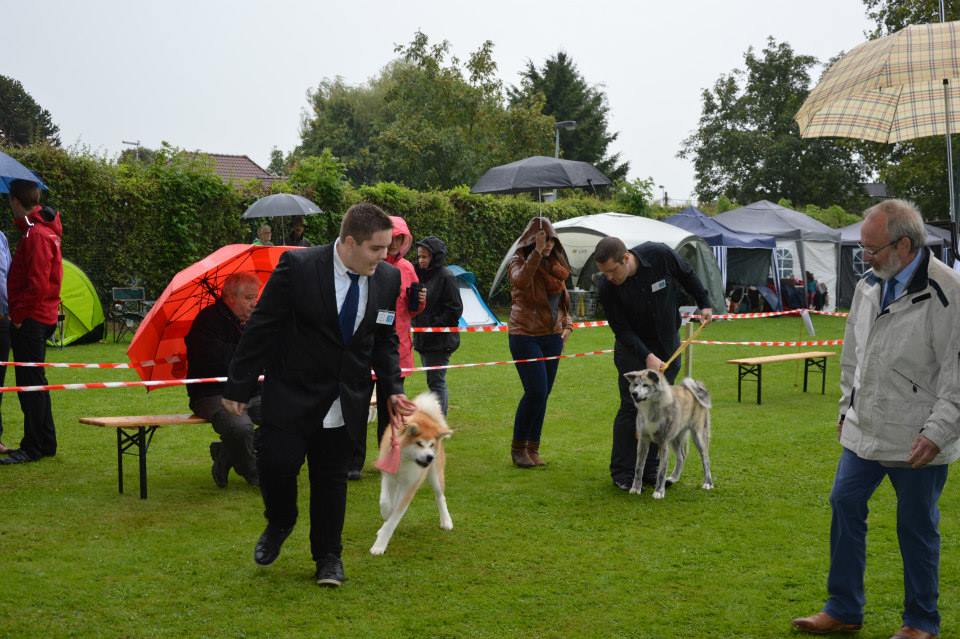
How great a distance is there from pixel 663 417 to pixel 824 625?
2479mm

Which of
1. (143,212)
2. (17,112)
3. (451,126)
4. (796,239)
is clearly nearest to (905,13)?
(796,239)

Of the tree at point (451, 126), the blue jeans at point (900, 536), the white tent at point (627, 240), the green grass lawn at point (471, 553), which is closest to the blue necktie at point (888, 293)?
the blue jeans at point (900, 536)

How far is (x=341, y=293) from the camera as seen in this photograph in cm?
419

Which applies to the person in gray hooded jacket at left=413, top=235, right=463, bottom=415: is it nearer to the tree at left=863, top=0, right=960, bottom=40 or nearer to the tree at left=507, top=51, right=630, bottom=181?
the tree at left=863, top=0, right=960, bottom=40

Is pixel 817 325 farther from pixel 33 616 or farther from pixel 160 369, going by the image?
pixel 33 616

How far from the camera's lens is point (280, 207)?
16.6 meters

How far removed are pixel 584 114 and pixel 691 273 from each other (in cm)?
4415

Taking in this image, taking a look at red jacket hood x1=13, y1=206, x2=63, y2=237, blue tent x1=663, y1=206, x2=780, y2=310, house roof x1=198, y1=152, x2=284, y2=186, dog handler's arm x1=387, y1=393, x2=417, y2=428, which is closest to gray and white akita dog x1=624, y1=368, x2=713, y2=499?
dog handler's arm x1=387, y1=393, x2=417, y2=428

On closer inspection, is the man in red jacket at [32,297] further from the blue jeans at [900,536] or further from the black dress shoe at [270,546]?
the blue jeans at [900,536]

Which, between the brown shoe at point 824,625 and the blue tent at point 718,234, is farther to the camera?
the blue tent at point 718,234

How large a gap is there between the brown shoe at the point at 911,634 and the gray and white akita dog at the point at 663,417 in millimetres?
2572

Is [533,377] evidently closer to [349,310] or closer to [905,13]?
[349,310]

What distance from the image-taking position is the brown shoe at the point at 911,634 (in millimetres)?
3664

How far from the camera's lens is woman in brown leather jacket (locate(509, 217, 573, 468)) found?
7.01 m
